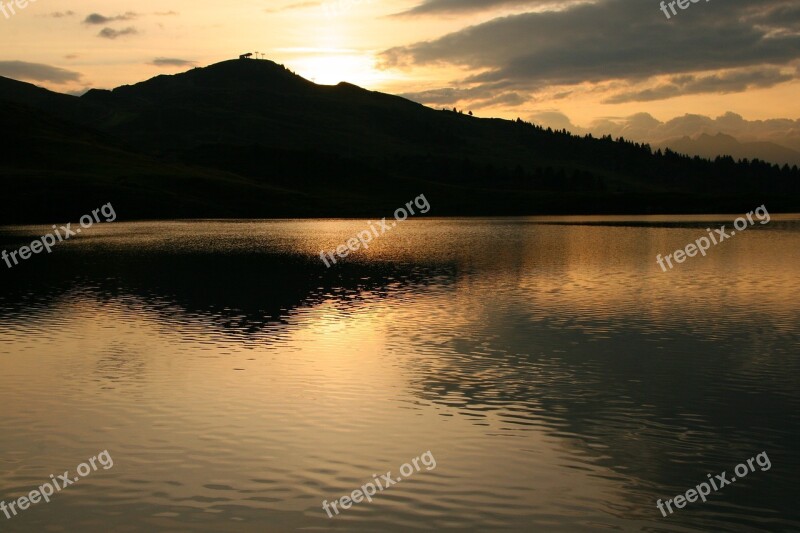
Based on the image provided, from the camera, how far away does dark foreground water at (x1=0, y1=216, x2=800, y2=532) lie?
20000mm

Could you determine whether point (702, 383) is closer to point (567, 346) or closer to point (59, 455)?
point (567, 346)

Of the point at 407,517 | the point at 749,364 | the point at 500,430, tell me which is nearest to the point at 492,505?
the point at 407,517

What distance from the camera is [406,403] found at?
29141 mm

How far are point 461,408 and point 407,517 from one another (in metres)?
9.24

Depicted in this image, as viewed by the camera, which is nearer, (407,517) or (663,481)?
(407,517)

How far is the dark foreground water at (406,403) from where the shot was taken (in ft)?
65.6

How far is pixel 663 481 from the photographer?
2123 cm

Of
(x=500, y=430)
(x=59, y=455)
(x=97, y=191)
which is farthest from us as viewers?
(x=97, y=191)

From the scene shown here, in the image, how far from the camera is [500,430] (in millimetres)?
25719

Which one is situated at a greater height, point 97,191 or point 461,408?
point 97,191

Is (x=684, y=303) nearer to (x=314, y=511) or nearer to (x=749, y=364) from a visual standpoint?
(x=749, y=364)

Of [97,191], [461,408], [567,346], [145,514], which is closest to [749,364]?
[567,346]

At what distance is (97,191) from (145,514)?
192 m

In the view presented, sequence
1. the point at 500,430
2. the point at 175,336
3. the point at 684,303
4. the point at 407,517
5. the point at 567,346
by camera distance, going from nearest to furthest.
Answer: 1. the point at 407,517
2. the point at 500,430
3. the point at 567,346
4. the point at 175,336
5. the point at 684,303
